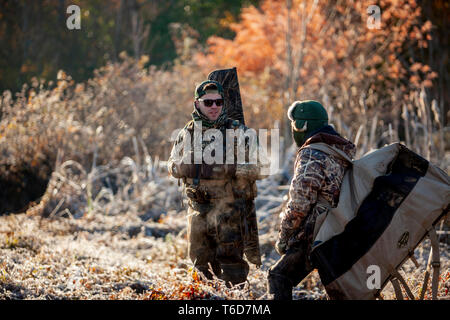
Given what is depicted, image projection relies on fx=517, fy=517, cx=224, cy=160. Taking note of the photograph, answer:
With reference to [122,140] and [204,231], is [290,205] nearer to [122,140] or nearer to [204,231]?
[204,231]

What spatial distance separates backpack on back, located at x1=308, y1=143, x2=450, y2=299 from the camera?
9.96 ft

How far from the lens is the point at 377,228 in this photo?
3090 mm

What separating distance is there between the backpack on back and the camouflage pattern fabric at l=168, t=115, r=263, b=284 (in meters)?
0.99

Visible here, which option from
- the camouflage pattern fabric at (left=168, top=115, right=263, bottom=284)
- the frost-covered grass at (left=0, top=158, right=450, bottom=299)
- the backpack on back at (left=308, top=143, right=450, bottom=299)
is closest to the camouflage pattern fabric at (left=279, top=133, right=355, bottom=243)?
the backpack on back at (left=308, top=143, right=450, bottom=299)

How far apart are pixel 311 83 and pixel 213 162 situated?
885 cm

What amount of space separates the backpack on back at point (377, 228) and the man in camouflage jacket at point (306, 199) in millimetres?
124

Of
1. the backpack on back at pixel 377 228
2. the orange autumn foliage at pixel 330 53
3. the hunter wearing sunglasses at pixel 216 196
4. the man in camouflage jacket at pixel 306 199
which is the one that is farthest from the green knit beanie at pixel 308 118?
the orange autumn foliage at pixel 330 53

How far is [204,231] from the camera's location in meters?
4.09

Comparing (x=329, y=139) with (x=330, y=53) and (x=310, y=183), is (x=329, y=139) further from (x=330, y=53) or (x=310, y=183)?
(x=330, y=53)

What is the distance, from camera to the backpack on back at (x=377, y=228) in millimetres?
3037

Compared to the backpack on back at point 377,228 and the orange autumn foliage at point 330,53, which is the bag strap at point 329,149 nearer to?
the backpack on back at point 377,228

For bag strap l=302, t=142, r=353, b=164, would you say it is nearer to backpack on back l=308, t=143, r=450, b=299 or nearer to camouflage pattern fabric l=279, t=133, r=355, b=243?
camouflage pattern fabric l=279, t=133, r=355, b=243

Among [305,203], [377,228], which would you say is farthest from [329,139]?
[377,228]
